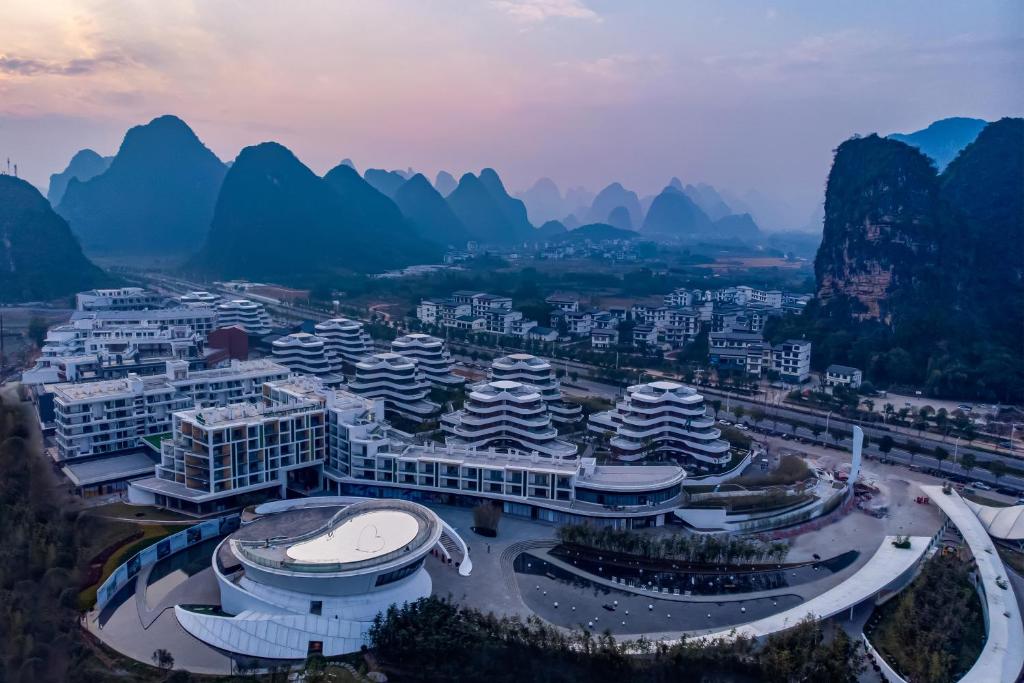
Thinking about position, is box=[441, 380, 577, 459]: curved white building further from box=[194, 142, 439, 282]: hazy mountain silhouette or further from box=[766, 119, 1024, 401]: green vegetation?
box=[194, 142, 439, 282]: hazy mountain silhouette

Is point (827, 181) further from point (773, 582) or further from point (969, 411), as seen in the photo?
point (773, 582)

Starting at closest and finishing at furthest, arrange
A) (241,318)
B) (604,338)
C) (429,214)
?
(241,318), (604,338), (429,214)

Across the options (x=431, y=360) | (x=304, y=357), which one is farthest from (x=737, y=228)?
(x=304, y=357)

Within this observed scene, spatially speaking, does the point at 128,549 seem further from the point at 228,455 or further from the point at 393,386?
the point at 393,386

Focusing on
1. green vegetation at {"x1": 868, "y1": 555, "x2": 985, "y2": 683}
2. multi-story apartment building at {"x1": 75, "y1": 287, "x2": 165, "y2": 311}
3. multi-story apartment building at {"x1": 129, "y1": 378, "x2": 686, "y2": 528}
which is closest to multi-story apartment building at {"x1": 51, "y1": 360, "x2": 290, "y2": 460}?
multi-story apartment building at {"x1": 129, "y1": 378, "x2": 686, "y2": 528}

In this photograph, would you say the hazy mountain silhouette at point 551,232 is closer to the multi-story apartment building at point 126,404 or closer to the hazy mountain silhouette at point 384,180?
the hazy mountain silhouette at point 384,180

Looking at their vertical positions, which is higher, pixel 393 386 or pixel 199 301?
pixel 199 301

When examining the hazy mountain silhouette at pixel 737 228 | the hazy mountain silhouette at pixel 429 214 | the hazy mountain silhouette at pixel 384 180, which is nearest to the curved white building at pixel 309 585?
the hazy mountain silhouette at pixel 429 214
